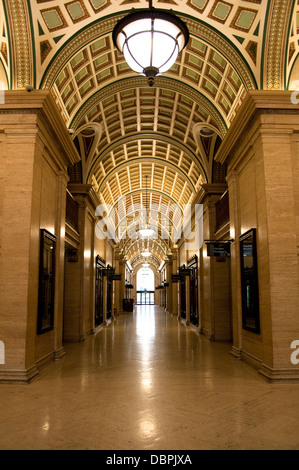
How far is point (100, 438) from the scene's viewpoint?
12.5 ft

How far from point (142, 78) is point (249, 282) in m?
6.95

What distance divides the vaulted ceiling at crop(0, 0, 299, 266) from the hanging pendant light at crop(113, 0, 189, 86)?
336 centimetres

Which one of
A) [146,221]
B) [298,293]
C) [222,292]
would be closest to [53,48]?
[298,293]

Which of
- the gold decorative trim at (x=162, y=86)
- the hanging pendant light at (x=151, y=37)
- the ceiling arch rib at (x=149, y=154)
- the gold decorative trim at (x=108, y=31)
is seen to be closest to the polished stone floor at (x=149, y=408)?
the hanging pendant light at (x=151, y=37)

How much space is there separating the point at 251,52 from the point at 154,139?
7428 millimetres

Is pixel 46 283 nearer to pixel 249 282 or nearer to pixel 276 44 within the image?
pixel 249 282

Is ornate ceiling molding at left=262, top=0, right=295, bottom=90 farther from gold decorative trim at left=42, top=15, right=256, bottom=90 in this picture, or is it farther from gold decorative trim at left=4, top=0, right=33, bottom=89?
gold decorative trim at left=4, top=0, right=33, bottom=89

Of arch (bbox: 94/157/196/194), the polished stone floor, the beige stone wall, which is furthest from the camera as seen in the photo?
arch (bbox: 94/157/196/194)

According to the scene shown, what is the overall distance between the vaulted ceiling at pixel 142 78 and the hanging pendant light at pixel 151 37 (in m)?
3.36

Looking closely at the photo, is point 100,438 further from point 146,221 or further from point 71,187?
point 146,221

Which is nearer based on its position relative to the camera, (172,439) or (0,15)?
(172,439)

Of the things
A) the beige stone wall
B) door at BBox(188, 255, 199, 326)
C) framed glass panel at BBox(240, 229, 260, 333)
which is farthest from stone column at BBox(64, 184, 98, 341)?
framed glass panel at BBox(240, 229, 260, 333)

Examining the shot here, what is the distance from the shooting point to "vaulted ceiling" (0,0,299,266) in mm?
7277

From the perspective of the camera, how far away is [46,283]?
7.87 metres
